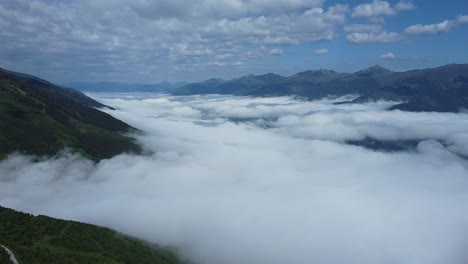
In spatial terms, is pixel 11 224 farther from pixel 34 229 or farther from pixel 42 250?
pixel 42 250

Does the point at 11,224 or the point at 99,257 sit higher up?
the point at 11,224

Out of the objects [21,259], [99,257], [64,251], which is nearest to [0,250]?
[21,259]

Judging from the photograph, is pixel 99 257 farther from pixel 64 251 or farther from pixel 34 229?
pixel 34 229

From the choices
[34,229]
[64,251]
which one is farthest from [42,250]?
[34,229]

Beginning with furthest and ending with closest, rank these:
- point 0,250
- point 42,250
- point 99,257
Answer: point 99,257, point 42,250, point 0,250

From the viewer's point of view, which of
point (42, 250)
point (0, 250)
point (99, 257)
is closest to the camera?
point (0, 250)

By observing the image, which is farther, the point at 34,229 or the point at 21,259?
the point at 34,229

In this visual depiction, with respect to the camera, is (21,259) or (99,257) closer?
(21,259)

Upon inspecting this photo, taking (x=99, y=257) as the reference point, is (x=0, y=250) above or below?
above
